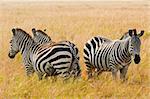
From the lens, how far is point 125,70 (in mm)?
8047

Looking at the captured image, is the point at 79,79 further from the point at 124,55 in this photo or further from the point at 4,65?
the point at 4,65

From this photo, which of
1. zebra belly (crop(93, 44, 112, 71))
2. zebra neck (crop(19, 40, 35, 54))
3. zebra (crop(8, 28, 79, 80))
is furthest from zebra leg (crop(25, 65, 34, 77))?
zebra belly (crop(93, 44, 112, 71))

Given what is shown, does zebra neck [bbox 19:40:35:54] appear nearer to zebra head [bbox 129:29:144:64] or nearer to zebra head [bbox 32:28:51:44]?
zebra head [bbox 32:28:51:44]

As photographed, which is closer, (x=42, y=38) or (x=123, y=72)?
(x=123, y=72)

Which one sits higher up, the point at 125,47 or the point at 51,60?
the point at 125,47

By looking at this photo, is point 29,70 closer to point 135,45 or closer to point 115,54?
point 115,54

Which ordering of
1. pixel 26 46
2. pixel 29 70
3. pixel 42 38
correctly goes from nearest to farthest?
1. pixel 29 70
2. pixel 26 46
3. pixel 42 38

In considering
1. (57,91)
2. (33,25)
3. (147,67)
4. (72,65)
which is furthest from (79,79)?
(33,25)

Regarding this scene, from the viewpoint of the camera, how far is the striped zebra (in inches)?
302

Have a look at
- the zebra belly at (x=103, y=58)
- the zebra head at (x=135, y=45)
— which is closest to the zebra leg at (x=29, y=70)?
the zebra belly at (x=103, y=58)

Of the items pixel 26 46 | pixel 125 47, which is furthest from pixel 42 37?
pixel 125 47

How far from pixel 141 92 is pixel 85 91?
36.1 inches

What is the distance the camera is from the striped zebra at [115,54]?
7659mm

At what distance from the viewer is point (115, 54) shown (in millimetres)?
8117
